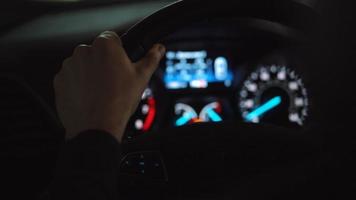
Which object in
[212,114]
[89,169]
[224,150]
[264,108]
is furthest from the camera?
[212,114]

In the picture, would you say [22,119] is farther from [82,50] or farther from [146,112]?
[146,112]

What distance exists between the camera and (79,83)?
49 cm

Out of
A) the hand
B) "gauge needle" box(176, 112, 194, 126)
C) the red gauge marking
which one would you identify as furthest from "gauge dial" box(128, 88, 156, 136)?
the hand

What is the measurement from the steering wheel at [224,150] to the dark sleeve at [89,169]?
116 millimetres

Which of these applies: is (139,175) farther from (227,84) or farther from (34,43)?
(227,84)

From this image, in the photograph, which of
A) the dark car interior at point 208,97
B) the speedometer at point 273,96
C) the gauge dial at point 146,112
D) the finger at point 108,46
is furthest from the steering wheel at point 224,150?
the gauge dial at point 146,112

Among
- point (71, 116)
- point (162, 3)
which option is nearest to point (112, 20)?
point (162, 3)

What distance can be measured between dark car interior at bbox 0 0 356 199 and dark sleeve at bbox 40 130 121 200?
0.12 m

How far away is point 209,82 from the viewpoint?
2152mm

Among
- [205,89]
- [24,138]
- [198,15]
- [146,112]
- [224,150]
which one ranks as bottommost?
[146,112]

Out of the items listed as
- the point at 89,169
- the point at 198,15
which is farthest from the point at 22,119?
the point at 89,169

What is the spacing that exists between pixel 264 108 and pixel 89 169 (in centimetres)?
161

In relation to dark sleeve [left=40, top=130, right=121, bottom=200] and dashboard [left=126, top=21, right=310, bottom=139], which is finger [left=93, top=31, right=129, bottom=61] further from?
dashboard [left=126, top=21, right=310, bottom=139]

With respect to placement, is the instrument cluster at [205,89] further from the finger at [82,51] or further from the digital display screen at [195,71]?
the finger at [82,51]
